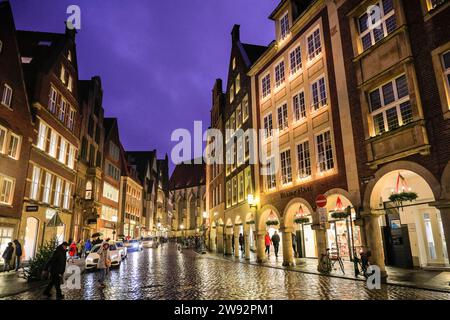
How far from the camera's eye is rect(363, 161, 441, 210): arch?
12.0 metres

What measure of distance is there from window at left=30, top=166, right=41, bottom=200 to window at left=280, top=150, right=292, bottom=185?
1891 cm

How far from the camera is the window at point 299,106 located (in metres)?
21.0

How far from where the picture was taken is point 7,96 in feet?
72.9

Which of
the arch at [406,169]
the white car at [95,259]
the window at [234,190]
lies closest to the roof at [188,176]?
the window at [234,190]

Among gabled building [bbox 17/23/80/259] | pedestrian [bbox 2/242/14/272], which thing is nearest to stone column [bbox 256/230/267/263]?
gabled building [bbox 17/23/80/259]

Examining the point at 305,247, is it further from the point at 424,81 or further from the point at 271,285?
the point at 424,81

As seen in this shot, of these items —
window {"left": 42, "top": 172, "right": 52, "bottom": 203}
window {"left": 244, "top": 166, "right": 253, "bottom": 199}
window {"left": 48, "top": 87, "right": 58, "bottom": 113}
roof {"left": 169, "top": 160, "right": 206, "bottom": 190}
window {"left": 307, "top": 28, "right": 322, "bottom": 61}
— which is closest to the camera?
window {"left": 307, "top": 28, "right": 322, "bottom": 61}

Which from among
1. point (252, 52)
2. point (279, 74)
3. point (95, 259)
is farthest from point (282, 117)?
point (95, 259)

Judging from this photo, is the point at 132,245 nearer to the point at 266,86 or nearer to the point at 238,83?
the point at 238,83

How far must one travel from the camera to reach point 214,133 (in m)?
46.8

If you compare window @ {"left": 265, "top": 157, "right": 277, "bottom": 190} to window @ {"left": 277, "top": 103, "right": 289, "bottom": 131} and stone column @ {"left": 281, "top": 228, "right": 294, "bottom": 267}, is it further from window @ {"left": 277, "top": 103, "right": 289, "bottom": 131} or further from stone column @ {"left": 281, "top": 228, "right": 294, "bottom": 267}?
stone column @ {"left": 281, "top": 228, "right": 294, "bottom": 267}

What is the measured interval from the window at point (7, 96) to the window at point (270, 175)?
60.6ft

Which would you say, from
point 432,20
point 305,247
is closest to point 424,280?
point 432,20

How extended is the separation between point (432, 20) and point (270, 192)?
47.7ft
